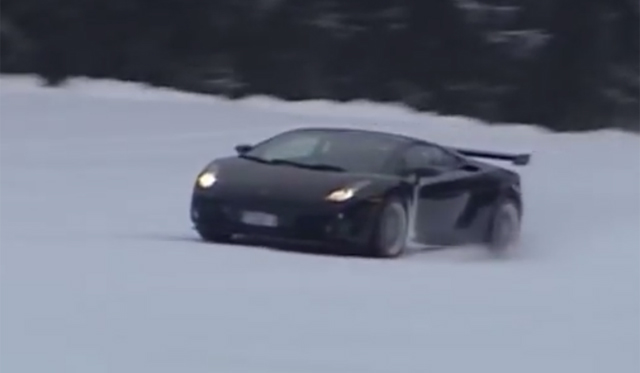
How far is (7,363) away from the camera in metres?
9.33

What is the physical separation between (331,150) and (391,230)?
1.01 meters

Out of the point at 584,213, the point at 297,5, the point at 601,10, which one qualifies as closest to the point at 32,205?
the point at 584,213

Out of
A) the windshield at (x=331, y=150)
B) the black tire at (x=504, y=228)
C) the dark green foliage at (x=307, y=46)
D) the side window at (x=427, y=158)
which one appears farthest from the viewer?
the dark green foliage at (x=307, y=46)

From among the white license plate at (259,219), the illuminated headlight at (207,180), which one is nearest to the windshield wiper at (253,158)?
the illuminated headlight at (207,180)

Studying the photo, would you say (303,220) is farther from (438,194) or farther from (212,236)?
(438,194)

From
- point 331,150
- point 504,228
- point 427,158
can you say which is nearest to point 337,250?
point 331,150

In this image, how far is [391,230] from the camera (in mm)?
15680

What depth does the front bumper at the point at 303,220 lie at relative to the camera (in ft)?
50.1

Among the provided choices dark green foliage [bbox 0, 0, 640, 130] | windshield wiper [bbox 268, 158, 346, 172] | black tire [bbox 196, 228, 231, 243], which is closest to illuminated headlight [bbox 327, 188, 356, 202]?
windshield wiper [bbox 268, 158, 346, 172]

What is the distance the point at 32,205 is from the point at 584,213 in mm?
6026

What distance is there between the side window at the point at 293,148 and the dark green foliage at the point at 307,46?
1229 centimetres

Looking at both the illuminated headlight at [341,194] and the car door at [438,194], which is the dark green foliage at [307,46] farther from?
the illuminated headlight at [341,194]

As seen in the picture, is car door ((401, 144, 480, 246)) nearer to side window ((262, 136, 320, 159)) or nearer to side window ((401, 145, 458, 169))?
side window ((401, 145, 458, 169))

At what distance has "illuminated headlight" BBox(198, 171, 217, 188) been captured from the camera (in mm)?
15703
